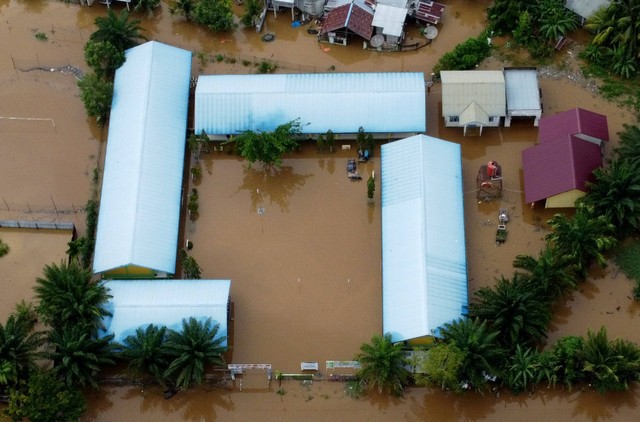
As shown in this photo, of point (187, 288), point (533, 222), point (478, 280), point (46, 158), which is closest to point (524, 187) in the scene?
point (533, 222)

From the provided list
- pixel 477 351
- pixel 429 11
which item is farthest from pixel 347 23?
pixel 477 351

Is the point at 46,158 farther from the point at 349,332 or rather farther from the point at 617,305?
the point at 617,305

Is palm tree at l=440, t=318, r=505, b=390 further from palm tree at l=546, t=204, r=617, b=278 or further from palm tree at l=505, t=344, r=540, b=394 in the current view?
palm tree at l=546, t=204, r=617, b=278

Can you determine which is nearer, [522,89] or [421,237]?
[421,237]

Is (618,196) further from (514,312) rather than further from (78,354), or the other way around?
(78,354)

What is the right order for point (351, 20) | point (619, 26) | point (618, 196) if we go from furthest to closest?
1. point (351, 20)
2. point (619, 26)
3. point (618, 196)

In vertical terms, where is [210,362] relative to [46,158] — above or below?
below
